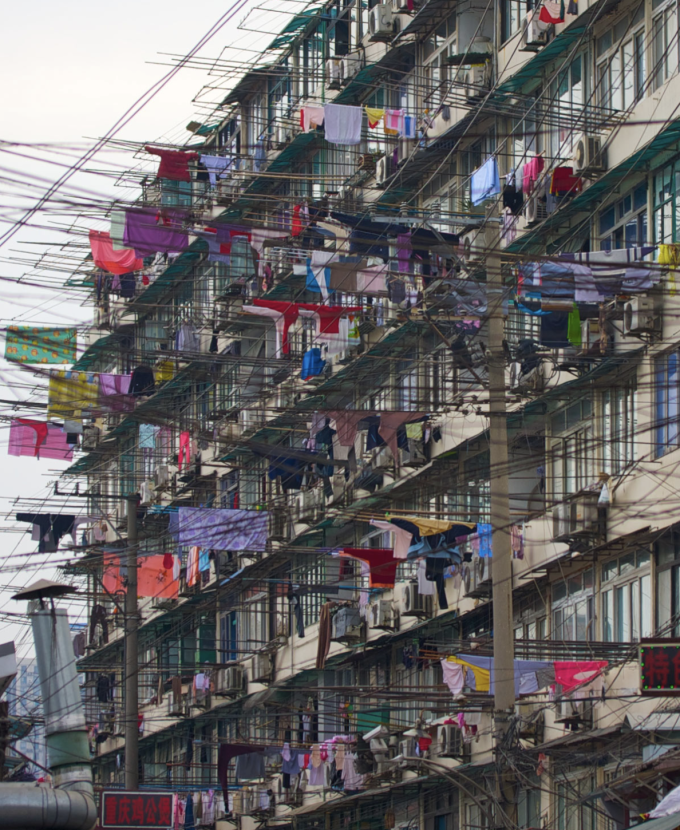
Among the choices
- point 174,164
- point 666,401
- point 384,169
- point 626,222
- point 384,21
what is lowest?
point 666,401

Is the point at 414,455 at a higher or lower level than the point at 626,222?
lower

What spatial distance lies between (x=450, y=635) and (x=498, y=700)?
31.9 ft

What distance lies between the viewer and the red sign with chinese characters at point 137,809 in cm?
2723

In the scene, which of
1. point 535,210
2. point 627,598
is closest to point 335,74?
point 535,210

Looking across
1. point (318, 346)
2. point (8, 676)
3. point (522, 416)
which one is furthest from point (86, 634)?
point (522, 416)

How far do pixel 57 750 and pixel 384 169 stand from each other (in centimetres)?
1540

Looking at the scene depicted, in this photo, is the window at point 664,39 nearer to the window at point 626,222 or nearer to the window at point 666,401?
the window at point 626,222

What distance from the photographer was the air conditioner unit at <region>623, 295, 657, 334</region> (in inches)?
920

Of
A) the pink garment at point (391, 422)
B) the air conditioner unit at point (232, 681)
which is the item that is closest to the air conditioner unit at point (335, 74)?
the pink garment at point (391, 422)

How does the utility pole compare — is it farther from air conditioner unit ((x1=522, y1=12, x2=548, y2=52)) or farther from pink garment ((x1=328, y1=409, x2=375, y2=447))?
air conditioner unit ((x1=522, y1=12, x2=548, y2=52))

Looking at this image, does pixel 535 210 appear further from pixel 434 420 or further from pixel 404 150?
pixel 404 150

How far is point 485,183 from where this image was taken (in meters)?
26.9

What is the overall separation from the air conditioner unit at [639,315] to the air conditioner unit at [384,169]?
10312 millimetres

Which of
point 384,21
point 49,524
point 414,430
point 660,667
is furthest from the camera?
point 49,524
